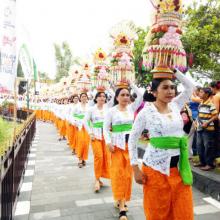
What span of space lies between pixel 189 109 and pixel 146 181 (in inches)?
188

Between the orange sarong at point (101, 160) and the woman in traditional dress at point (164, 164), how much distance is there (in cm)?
280

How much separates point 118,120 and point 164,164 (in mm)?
1857

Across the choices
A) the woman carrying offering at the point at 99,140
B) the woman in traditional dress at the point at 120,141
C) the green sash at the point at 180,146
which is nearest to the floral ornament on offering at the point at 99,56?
the woman carrying offering at the point at 99,140

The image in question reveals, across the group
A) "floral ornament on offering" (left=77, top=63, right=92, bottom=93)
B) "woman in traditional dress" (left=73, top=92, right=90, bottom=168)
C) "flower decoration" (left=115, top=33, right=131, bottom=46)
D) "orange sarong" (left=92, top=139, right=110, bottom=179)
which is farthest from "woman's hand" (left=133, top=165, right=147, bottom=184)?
"floral ornament on offering" (left=77, top=63, right=92, bottom=93)

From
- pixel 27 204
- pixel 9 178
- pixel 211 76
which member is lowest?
pixel 27 204

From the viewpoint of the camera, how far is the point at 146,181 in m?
3.21

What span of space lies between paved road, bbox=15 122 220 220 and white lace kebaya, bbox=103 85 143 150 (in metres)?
0.94

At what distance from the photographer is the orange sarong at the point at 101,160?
19.8ft

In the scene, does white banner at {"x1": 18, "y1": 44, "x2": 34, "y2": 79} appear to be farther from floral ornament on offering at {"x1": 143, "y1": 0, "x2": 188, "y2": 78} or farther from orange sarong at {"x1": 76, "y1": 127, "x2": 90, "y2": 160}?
floral ornament on offering at {"x1": 143, "y1": 0, "x2": 188, "y2": 78}

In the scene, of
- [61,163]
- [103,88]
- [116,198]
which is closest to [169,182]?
[116,198]

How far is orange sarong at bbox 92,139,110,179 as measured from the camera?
237 inches

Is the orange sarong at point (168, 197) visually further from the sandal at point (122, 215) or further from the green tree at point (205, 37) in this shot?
the green tree at point (205, 37)

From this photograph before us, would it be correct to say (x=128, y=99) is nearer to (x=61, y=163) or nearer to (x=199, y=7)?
(x=61, y=163)

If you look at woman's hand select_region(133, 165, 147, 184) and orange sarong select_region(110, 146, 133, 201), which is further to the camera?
orange sarong select_region(110, 146, 133, 201)
